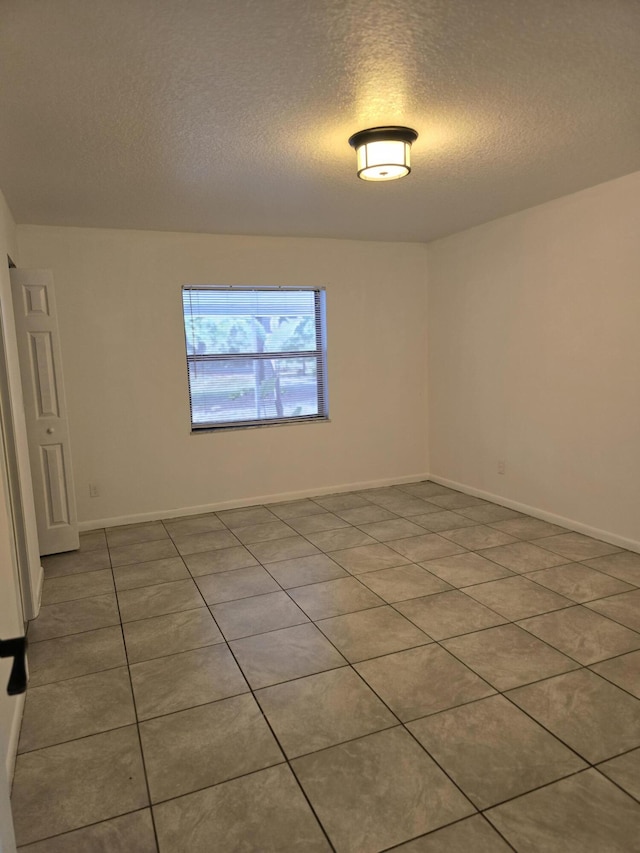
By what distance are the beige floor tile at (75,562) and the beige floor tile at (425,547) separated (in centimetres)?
192

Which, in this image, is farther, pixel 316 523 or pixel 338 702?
pixel 316 523

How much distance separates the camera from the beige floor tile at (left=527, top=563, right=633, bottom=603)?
9.68ft

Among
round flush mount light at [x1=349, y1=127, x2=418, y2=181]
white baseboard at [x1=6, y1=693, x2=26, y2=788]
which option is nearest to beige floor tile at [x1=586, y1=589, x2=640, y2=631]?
round flush mount light at [x1=349, y1=127, x2=418, y2=181]

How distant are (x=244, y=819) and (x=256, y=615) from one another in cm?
126

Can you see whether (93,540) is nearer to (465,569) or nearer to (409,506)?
(409,506)

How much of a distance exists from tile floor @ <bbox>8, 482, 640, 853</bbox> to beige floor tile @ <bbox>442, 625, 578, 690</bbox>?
0.01m

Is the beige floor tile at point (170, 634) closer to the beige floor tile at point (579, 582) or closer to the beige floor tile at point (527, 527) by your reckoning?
the beige floor tile at point (579, 582)

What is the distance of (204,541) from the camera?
399cm

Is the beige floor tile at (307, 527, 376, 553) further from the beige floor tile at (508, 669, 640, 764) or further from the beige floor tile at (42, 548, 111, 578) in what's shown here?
the beige floor tile at (508, 669, 640, 764)

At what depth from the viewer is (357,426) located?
5.20 m

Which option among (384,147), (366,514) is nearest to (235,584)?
(366,514)

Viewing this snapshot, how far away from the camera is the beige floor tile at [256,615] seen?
8.88 feet

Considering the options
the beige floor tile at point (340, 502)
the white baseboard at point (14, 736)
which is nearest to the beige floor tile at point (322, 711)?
the white baseboard at point (14, 736)

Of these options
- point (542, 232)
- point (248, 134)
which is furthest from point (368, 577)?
point (542, 232)
